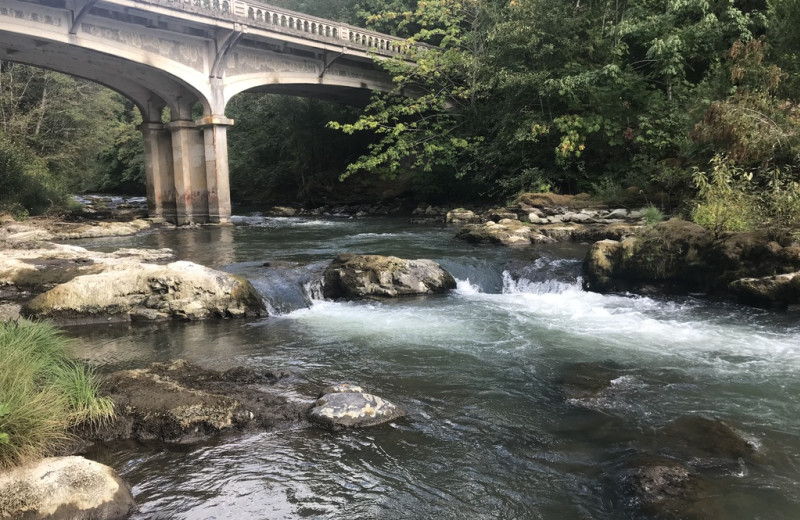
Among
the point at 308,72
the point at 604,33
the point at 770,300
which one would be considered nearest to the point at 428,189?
the point at 308,72

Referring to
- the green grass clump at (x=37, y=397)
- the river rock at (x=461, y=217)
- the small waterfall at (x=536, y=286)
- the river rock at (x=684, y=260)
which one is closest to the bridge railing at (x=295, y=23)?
the river rock at (x=461, y=217)

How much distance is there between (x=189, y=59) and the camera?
18.0 meters

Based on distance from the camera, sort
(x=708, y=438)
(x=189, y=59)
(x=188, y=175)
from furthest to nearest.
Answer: (x=188, y=175) < (x=189, y=59) < (x=708, y=438)

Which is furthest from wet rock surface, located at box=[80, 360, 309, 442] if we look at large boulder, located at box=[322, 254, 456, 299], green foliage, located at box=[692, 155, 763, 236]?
green foliage, located at box=[692, 155, 763, 236]

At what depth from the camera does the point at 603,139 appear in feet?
56.6

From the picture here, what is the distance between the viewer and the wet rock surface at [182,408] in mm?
4172

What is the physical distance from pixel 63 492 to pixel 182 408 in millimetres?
1260

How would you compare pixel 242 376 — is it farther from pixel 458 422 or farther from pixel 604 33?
pixel 604 33

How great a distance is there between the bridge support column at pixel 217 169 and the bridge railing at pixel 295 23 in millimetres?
3539

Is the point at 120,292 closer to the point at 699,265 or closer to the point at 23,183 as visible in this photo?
the point at 699,265

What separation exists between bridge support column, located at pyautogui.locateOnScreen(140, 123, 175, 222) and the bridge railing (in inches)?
247

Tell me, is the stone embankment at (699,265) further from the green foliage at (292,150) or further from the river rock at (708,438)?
the green foliage at (292,150)

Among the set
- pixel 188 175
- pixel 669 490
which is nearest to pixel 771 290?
pixel 669 490

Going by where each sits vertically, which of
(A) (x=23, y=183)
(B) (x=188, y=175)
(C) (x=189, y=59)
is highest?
(C) (x=189, y=59)
